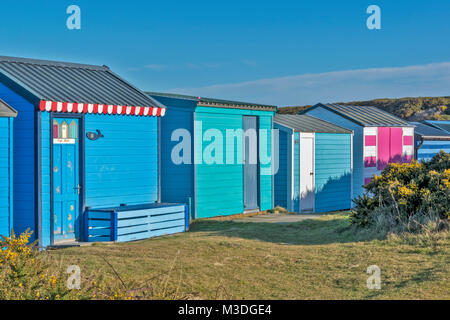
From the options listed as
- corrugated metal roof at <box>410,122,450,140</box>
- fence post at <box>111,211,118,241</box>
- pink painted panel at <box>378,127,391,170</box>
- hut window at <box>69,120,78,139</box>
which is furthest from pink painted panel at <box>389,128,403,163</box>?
hut window at <box>69,120,78,139</box>

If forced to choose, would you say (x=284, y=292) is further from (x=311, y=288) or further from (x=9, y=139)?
(x=9, y=139)

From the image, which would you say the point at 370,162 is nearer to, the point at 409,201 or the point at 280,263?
the point at 409,201

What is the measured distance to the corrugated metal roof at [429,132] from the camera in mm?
23453

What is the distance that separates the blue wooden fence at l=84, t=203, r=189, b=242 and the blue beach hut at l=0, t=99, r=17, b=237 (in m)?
1.64

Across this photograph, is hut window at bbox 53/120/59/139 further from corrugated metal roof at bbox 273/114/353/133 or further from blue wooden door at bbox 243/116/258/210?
corrugated metal roof at bbox 273/114/353/133

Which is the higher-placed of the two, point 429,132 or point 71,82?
point 71,82

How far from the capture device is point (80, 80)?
516 inches

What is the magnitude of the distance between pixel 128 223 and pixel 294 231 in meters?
3.51

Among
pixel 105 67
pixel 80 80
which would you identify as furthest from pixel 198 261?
pixel 105 67

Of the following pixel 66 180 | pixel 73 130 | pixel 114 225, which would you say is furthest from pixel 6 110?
pixel 114 225

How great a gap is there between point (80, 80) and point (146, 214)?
3.39m

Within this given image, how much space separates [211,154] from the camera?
15.0m

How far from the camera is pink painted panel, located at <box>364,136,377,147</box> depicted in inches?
814

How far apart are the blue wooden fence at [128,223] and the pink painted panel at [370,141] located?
1004 cm
